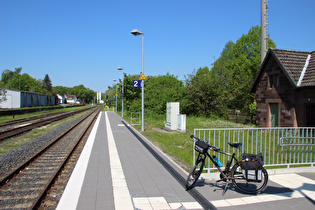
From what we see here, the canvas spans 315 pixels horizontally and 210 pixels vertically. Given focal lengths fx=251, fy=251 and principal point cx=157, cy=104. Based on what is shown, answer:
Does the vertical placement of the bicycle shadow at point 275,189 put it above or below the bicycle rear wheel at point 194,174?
below

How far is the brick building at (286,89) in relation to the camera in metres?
14.9

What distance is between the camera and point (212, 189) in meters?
5.36

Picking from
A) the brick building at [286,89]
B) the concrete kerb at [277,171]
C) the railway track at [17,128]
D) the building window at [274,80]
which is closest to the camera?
the concrete kerb at [277,171]

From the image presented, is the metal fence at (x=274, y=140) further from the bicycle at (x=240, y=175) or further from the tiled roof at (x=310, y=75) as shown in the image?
the tiled roof at (x=310, y=75)

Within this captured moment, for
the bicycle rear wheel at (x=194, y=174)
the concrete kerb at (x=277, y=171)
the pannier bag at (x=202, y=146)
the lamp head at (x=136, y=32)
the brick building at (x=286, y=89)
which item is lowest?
the concrete kerb at (x=277, y=171)

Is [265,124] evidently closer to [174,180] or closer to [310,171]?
[310,171]

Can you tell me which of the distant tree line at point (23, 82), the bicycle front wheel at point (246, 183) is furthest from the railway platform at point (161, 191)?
the distant tree line at point (23, 82)

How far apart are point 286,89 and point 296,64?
1.76 m

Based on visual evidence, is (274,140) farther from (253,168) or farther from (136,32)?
(136,32)

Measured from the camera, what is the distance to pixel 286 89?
53.1 ft

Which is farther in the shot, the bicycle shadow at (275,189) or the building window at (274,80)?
the building window at (274,80)

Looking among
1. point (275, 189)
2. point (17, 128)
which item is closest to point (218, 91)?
point (17, 128)

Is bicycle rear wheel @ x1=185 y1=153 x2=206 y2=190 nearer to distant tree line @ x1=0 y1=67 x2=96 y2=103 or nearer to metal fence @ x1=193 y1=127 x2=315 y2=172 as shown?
metal fence @ x1=193 y1=127 x2=315 y2=172

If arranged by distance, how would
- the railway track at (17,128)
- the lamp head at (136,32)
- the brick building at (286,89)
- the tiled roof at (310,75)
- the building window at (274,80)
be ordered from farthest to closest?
the lamp head at (136,32) → the building window at (274,80) → the railway track at (17,128) → the brick building at (286,89) → the tiled roof at (310,75)
